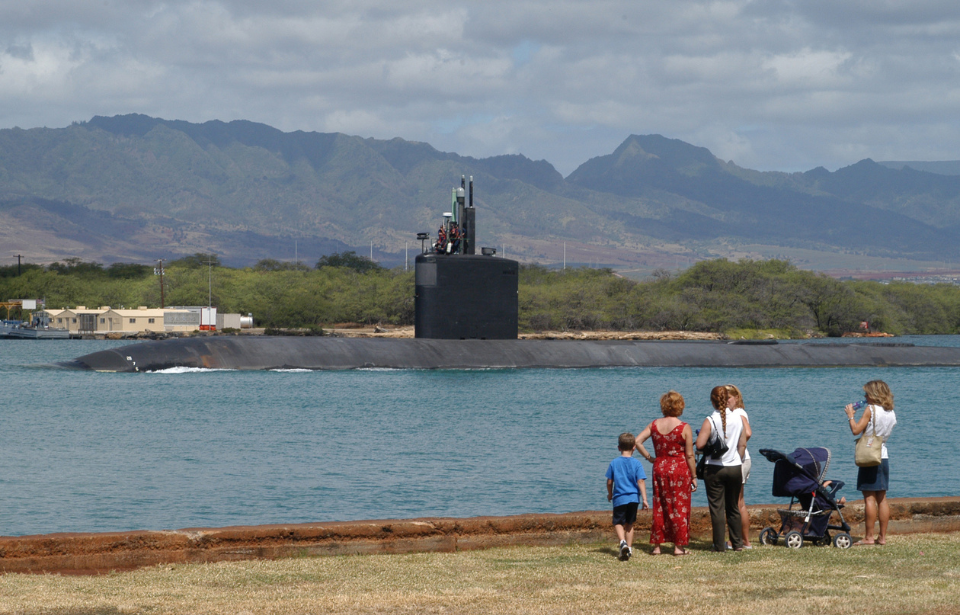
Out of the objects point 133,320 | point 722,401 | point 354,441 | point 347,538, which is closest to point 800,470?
point 722,401

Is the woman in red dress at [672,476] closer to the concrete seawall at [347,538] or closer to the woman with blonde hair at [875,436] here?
the concrete seawall at [347,538]

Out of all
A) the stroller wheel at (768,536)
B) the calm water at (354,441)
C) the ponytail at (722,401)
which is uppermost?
the ponytail at (722,401)

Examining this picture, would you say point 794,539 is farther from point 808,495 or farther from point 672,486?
point 672,486

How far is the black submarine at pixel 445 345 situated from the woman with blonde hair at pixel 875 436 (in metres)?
23.8

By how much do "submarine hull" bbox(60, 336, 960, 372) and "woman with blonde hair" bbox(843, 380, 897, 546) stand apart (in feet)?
81.7

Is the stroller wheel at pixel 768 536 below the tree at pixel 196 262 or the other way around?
below

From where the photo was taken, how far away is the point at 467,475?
19750 millimetres

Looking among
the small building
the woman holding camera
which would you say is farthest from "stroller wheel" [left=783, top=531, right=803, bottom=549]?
the small building

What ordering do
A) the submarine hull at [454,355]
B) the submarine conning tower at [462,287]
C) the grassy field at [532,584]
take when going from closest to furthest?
the grassy field at [532,584]
the submarine conning tower at [462,287]
the submarine hull at [454,355]

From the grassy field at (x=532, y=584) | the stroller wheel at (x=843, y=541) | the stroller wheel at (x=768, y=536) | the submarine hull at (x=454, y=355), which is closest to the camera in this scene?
the grassy field at (x=532, y=584)

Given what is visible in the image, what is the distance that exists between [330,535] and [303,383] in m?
29.8

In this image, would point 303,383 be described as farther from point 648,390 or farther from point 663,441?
point 663,441

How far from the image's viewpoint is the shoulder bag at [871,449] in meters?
9.52

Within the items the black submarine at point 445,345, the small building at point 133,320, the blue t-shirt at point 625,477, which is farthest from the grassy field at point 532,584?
the small building at point 133,320
